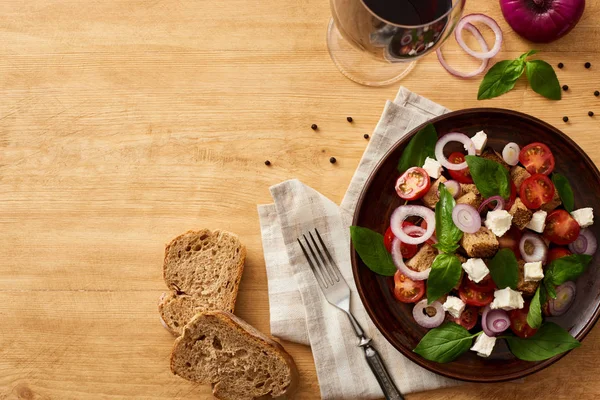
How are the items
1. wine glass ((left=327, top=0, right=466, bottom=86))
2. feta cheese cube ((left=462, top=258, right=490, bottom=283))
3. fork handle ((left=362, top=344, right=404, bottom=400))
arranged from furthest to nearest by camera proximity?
fork handle ((left=362, top=344, right=404, bottom=400)) → feta cheese cube ((left=462, top=258, right=490, bottom=283)) → wine glass ((left=327, top=0, right=466, bottom=86))

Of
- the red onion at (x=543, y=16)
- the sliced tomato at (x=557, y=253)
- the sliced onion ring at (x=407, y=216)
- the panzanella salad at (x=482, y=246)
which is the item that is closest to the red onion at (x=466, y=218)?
the panzanella salad at (x=482, y=246)

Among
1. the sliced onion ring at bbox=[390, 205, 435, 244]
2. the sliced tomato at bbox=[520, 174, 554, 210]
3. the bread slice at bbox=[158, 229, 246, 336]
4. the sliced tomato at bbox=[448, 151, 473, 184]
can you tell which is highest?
the sliced tomato at bbox=[520, 174, 554, 210]

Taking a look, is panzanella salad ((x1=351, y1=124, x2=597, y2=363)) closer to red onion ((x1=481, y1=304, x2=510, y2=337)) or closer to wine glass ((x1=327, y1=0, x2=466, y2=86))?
red onion ((x1=481, y1=304, x2=510, y2=337))

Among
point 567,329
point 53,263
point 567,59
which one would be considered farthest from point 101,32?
point 567,329

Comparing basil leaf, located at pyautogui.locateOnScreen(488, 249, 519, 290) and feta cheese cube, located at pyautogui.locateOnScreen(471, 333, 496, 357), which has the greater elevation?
basil leaf, located at pyautogui.locateOnScreen(488, 249, 519, 290)

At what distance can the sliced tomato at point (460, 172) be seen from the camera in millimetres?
2145

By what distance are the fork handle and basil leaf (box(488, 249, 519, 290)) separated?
517 millimetres

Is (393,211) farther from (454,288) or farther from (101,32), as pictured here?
(101,32)

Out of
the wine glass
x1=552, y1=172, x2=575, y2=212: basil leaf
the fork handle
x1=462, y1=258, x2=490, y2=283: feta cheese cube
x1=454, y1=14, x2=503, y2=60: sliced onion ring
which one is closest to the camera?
the wine glass

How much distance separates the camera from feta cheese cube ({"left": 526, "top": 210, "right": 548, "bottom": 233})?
2.03 m

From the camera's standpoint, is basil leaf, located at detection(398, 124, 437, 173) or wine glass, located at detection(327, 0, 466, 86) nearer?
wine glass, located at detection(327, 0, 466, 86)

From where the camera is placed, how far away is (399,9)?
75.2 inches

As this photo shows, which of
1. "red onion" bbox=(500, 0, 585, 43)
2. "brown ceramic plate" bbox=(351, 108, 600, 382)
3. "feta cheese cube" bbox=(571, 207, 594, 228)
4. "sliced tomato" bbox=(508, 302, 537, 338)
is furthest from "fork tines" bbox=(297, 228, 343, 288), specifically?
"red onion" bbox=(500, 0, 585, 43)

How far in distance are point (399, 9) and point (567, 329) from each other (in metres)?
1.21
